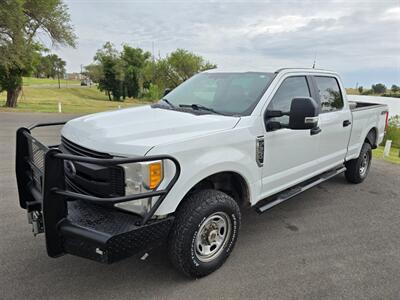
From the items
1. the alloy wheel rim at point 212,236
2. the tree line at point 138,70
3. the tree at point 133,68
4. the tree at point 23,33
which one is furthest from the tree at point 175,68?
the alloy wheel rim at point 212,236

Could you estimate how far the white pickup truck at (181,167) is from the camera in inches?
92.3

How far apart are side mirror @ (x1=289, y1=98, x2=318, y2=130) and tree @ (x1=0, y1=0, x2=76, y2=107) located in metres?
17.7

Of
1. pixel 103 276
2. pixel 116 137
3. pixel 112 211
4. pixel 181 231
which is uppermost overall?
pixel 116 137

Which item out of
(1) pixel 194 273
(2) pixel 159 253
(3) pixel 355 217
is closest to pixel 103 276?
(2) pixel 159 253

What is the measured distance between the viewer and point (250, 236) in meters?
3.74

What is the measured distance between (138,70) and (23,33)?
37460mm

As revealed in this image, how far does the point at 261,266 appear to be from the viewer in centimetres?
312

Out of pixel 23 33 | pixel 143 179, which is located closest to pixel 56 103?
pixel 23 33

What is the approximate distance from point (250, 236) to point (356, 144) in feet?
8.86

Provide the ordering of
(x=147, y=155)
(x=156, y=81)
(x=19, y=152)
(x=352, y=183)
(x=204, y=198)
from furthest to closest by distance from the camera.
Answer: (x=156, y=81) < (x=352, y=183) < (x=19, y=152) < (x=204, y=198) < (x=147, y=155)

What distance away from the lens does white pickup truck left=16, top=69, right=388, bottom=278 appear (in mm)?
2344

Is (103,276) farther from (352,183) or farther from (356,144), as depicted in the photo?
(352,183)

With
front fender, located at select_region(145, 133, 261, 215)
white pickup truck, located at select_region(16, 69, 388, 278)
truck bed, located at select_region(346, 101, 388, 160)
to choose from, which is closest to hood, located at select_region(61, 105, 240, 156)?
white pickup truck, located at select_region(16, 69, 388, 278)

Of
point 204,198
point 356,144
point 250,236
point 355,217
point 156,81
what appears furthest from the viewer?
point 156,81
